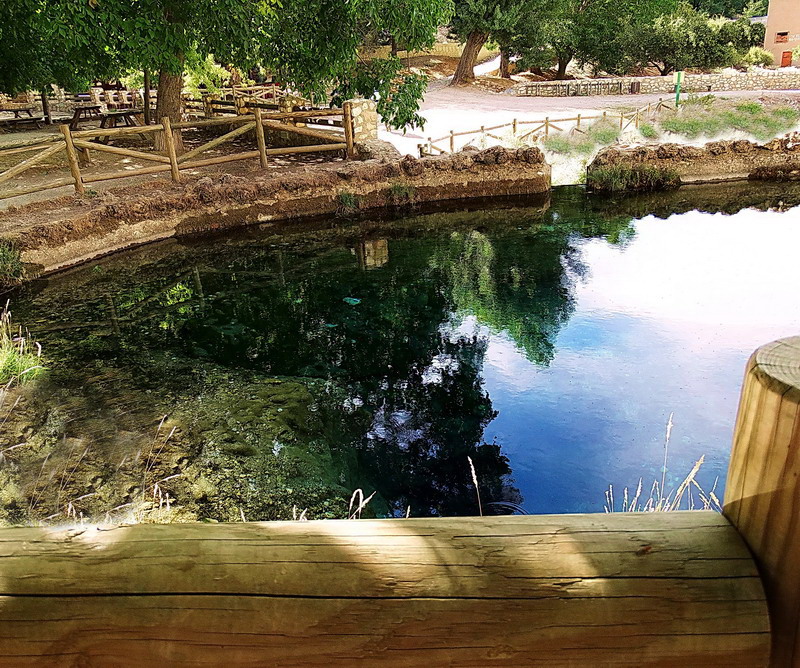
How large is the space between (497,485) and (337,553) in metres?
4.08

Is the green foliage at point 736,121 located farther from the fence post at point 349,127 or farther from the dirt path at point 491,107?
the fence post at point 349,127

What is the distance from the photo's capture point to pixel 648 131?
1817 centimetres

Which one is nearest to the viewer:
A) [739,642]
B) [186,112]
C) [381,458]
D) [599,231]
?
[739,642]

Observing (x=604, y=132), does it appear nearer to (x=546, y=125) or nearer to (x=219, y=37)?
(x=546, y=125)

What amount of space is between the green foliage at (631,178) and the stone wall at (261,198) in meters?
1.00

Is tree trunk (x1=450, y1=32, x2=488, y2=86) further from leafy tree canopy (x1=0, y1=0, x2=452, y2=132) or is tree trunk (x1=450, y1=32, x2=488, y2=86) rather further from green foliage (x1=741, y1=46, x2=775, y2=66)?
leafy tree canopy (x1=0, y1=0, x2=452, y2=132)

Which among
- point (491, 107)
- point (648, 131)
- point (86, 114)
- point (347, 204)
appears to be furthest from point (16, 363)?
point (491, 107)

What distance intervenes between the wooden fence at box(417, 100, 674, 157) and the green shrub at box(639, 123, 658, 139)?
7.3 inches

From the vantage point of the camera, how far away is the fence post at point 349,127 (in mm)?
13570

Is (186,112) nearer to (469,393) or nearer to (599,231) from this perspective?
(599,231)

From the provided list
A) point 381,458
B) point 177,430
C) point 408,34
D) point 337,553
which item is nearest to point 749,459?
point 337,553

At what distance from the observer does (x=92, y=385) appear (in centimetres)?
611

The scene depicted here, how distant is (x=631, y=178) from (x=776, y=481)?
13.5 meters

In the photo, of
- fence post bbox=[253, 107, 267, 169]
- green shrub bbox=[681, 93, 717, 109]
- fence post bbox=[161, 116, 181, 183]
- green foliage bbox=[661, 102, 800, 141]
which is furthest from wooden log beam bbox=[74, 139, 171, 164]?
green shrub bbox=[681, 93, 717, 109]
